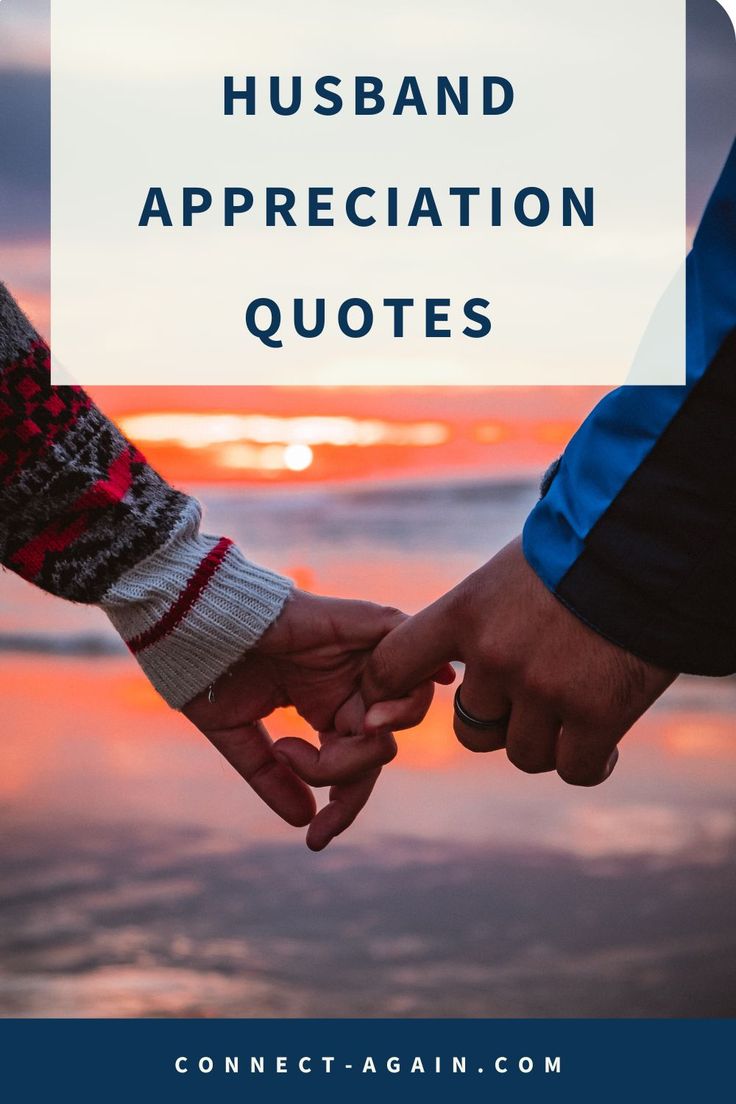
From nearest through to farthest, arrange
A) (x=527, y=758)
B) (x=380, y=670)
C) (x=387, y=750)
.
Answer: (x=527, y=758), (x=380, y=670), (x=387, y=750)

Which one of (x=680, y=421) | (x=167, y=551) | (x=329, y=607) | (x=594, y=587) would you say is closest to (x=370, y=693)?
(x=329, y=607)

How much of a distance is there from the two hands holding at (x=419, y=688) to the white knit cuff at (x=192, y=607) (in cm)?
7

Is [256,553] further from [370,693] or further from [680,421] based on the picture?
[680,421]

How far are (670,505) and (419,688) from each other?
2.37 feet

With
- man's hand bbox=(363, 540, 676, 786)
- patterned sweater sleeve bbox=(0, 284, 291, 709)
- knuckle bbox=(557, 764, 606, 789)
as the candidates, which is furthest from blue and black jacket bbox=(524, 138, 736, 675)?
patterned sweater sleeve bbox=(0, 284, 291, 709)

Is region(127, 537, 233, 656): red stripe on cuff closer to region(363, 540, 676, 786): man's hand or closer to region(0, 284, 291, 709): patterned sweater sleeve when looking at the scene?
region(0, 284, 291, 709): patterned sweater sleeve

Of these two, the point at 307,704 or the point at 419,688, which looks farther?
the point at 307,704

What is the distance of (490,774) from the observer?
4.65 m

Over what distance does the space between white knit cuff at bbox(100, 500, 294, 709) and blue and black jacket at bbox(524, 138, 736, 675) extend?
1.92 ft

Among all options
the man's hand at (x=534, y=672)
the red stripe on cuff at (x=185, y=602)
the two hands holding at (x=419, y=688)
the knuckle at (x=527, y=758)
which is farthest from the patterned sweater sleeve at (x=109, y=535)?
the knuckle at (x=527, y=758)

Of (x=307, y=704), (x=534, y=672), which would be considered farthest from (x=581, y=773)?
(x=307, y=704)

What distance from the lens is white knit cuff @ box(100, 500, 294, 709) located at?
7.45 ft

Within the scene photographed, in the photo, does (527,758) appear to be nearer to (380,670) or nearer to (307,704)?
(380,670)

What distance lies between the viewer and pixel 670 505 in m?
1.86
